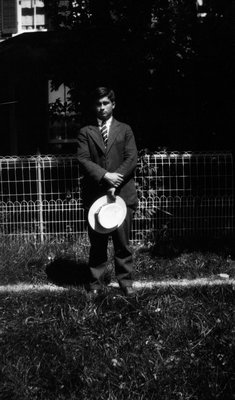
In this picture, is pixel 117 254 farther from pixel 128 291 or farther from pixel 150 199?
pixel 150 199

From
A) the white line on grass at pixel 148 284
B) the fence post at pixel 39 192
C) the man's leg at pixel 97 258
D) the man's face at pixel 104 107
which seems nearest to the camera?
the man's face at pixel 104 107

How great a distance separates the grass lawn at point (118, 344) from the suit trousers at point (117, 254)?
0.49ft

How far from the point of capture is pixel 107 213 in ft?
16.7

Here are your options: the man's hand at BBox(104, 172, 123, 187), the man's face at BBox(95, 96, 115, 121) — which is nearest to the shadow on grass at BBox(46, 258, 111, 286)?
the man's hand at BBox(104, 172, 123, 187)

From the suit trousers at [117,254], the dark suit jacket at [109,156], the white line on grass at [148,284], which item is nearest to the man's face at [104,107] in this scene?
the dark suit jacket at [109,156]

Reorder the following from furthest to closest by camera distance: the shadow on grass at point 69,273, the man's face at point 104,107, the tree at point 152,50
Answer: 1. the tree at point 152,50
2. the shadow on grass at point 69,273
3. the man's face at point 104,107

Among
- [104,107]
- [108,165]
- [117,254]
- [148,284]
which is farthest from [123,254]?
[104,107]

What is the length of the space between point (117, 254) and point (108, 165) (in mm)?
827

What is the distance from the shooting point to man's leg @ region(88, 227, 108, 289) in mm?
5301

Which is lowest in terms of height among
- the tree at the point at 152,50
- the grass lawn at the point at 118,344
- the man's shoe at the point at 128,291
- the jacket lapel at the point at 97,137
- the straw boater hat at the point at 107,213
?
the grass lawn at the point at 118,344

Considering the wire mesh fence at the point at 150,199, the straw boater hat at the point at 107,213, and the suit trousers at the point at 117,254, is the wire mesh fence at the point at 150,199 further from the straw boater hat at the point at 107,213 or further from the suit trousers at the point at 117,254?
the straw boater hat at the point at 107,213

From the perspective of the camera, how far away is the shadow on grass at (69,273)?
19.4 feet

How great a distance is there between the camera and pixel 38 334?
432 centimetres

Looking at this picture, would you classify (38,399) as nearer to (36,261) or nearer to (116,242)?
(116,242)
